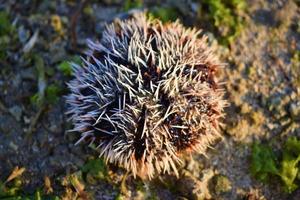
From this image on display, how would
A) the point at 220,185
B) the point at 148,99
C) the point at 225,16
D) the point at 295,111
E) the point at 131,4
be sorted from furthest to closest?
the point at 131,4, the point at 225,16, the point at 295,111, the point at 220,185, the point at 148,99

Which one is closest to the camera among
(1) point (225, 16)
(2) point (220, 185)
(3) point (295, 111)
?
(2) point (220, 185)

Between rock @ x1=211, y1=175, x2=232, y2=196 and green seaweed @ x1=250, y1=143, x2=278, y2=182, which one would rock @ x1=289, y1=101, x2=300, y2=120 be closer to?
green seaweed @ x1=250, y1=143, x2=278, y2=182

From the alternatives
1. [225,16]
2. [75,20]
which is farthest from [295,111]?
[75,20]

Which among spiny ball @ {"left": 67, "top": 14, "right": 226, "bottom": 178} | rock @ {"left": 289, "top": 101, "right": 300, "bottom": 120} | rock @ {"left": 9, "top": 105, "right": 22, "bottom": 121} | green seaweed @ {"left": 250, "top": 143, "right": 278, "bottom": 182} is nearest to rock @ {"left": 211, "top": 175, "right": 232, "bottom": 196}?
green seaweed @ {"left": 250, "top": 143, "right": 278, "bottom": 182}

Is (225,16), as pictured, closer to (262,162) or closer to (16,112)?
(262,162)

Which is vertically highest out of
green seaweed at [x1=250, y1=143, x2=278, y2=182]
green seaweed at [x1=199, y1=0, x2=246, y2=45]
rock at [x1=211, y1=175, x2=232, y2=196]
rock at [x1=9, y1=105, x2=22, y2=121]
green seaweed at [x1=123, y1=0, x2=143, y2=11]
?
green seaweed at [x1=199, y1=0, x2=246, y2=45]

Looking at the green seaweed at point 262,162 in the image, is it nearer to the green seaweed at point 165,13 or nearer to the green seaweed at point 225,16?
the green seaweed at point 225,16

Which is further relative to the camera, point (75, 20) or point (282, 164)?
point (75, 20)

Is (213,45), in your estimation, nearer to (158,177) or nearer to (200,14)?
(200,14)

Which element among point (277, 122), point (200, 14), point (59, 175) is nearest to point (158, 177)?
point (59, 175)
